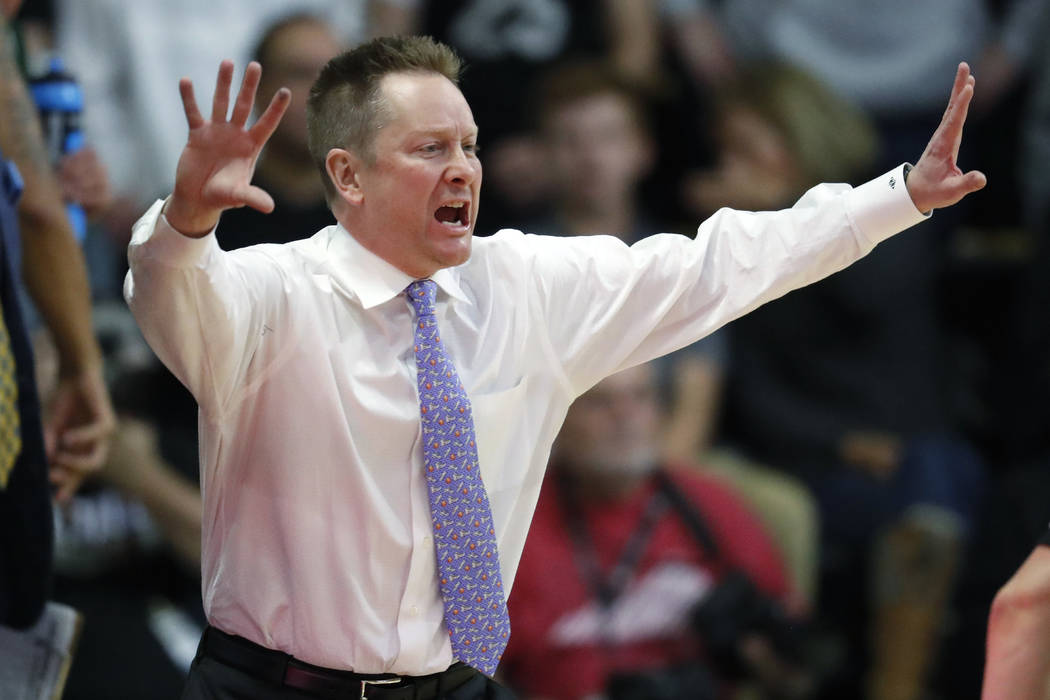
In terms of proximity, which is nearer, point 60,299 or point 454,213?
point 454,213

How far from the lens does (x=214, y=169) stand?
2.63 metres

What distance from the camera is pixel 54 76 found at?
158 inches

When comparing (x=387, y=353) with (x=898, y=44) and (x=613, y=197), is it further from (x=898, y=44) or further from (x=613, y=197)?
(x=898, y=44)

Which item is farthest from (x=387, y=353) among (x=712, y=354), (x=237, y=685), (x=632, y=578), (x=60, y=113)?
(x=712, y=354)

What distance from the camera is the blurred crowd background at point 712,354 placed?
5.21 m

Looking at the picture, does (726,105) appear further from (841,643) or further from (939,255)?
(841,643)

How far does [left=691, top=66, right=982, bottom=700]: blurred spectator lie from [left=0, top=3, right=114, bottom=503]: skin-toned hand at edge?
3059 millimetres

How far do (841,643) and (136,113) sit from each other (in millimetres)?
3060

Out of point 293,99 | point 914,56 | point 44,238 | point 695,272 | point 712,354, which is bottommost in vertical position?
point 712,354

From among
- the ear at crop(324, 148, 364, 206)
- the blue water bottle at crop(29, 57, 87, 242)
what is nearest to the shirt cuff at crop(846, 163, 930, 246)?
the ear at crop(324, 148, 364, 206)

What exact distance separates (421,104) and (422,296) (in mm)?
343

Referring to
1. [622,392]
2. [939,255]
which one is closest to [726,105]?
[939,255]

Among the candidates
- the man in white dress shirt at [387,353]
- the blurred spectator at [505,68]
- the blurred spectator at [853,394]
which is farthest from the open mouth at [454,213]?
the blurred spectator at [853,394]

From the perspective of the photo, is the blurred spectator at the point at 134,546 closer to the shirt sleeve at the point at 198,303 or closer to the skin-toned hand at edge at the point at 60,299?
the skin-toned hand at edge at the point at 60,299
